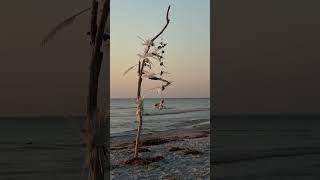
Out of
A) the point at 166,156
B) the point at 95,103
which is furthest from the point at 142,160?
the point at 95,103

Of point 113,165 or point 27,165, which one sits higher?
point 113,165

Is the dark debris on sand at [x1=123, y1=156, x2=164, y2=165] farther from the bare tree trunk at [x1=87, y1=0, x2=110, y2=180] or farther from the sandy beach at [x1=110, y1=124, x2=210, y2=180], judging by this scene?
the bare tree trunk at [x1=87, y1=0, x2=110, y2=180]

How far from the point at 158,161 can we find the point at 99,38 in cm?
142

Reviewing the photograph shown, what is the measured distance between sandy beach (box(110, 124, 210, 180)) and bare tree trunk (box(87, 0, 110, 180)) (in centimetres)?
95

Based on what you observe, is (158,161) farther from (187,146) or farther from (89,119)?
(89,119)

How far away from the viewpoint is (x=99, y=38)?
1.31 m

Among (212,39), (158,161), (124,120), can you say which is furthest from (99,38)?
(158,161)

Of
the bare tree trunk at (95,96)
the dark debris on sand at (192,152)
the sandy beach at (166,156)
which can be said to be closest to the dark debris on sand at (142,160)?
the sandy beach at (166,156)

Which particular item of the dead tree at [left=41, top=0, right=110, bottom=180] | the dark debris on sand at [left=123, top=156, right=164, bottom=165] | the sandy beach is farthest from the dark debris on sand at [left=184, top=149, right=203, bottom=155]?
the dead tree at [left=41, top=0, right=110, bottom=180]

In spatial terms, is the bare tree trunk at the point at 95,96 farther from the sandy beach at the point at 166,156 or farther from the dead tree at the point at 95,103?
the sandy beach at the point at 166,156

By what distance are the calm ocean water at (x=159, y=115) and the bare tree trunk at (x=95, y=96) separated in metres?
0.87

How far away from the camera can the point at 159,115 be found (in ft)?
8.63

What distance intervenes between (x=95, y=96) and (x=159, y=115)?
1.33 metres

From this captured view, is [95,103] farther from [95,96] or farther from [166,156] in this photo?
[166,156]
